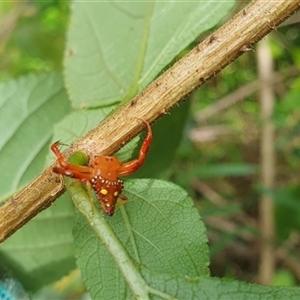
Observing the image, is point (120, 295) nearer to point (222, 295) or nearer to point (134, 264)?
point (134, 264)

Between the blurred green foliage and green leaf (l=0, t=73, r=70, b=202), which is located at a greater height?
the blurred green foliage

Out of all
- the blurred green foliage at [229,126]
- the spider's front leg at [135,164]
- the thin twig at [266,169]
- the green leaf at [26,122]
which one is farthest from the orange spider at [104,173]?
the thin twig at [266,169]

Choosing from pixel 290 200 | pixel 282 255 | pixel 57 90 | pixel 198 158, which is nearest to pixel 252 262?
pixel 282 255

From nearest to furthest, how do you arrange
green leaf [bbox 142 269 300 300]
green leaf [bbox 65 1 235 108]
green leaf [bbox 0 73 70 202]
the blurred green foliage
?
1. green leaf [bbox 142 269 300 300]
2. green leaf [bbox 65 1 235 108]
3. green leaf [bbox 0 73 70 202]
4. the blurred green foliage

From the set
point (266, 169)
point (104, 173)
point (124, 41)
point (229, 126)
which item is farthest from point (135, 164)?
point (229, 126)

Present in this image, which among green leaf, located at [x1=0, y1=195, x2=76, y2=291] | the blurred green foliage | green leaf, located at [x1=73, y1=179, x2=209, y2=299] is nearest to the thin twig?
the blurred green foliage

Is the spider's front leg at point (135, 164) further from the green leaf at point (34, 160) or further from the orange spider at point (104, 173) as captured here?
the green leaf at point (34, 160)

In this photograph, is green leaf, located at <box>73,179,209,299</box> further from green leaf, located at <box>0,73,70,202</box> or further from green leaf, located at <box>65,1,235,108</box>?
→ green leaf, located at <box>0,73,70,202</box>
